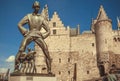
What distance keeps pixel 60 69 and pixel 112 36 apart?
12.8 m

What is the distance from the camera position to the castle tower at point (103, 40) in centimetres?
4178

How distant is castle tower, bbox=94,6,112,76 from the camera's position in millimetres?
41781

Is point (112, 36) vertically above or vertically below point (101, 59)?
above

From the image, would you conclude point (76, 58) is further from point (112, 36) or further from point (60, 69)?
point (112, 36)

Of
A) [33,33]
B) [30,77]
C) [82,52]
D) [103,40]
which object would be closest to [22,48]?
[33,33]

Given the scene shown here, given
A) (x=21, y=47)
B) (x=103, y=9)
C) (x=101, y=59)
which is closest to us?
(x=21, y=47)

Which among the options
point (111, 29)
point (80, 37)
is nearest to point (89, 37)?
point (80, 37)

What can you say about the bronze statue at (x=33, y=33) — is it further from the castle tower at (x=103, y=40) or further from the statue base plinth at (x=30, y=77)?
the castle tower at (x=103, y=40)

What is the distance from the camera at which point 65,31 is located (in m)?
46.6

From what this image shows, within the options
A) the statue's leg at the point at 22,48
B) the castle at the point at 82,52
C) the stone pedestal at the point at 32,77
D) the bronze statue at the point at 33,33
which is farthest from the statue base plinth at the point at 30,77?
the castle at the point at 82,52

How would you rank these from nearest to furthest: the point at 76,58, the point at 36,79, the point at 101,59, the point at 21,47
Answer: the point at 36,79, the point at 21,47, the point at 101,59, the point at 76,58

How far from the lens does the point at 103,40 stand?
4322 centimetres

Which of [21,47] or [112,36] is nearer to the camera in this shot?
[21,47]

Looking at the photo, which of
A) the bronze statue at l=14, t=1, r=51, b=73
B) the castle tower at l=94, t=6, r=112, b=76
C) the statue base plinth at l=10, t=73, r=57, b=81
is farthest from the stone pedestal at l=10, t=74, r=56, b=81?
the castle tower at l=94, t=6, r=112, b=76
